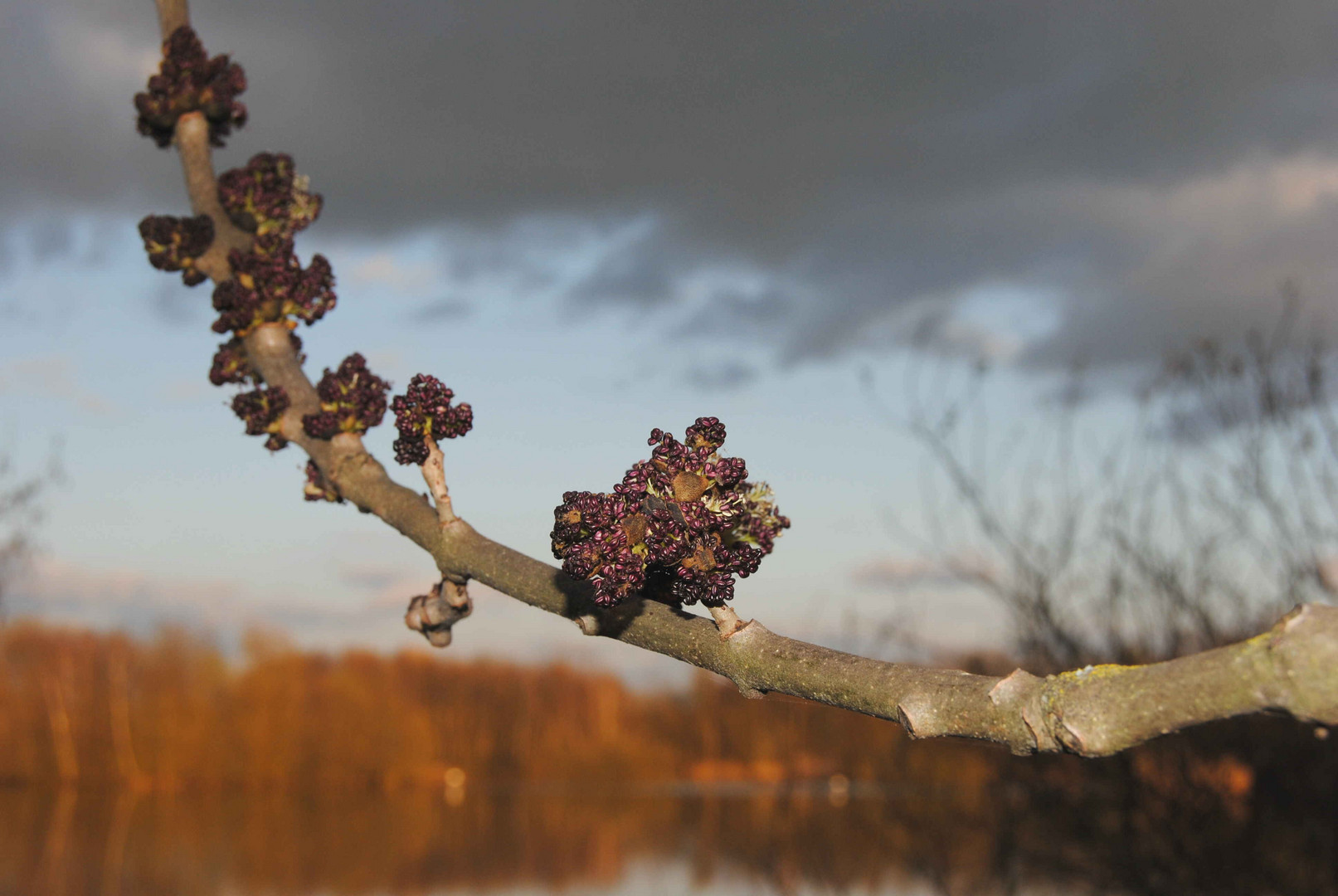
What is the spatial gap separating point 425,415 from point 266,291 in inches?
33.4

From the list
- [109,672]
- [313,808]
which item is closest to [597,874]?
[313,808]

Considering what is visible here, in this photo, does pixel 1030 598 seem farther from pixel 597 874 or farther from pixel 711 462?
pixel 597 874

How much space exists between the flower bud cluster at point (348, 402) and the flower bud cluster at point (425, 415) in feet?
1.02

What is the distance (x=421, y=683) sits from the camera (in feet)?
175

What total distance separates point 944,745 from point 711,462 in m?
14.1

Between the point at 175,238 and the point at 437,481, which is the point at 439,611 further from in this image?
the point at 175,238

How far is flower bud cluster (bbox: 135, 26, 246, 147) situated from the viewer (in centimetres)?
298

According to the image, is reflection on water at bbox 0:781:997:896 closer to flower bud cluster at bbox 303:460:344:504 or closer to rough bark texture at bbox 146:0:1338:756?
flower bud cluster at bbox 303:460:344:504

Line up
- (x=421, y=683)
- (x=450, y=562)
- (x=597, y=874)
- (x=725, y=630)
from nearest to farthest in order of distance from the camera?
(x=725, y=630)
(x=450, y=562)
(x=597, y=874)
(x=421, y=683)

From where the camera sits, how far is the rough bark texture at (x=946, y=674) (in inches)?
41.9

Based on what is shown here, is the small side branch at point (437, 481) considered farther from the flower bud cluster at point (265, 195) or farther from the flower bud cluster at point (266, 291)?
the flower bud cluster at point (265, 195)

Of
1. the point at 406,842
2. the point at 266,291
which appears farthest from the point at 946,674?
the point at 406,842

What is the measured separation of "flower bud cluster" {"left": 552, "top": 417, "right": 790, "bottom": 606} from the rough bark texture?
8 centimetres

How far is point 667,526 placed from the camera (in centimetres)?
168
